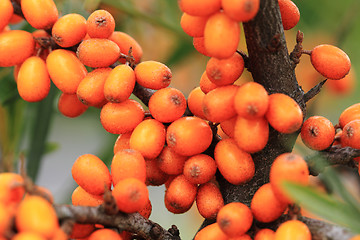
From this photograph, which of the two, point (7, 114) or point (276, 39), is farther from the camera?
point (7, 114)

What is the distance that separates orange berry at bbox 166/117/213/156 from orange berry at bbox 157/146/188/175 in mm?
36

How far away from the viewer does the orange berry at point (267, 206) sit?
60 centimetres

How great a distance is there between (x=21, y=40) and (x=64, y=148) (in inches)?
69.8

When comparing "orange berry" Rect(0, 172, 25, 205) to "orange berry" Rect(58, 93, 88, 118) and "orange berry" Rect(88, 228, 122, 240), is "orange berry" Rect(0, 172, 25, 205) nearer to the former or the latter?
"orange berry" Rect(88, 228, 122, 240)

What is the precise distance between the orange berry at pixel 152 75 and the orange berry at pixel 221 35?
170mm

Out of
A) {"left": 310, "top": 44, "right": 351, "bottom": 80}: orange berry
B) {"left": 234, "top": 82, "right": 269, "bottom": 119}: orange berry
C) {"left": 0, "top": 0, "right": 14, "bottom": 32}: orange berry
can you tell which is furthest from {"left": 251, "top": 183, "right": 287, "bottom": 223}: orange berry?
{"left": 0, "top": 0, "right": 14, "bottom": 32}: orange berry

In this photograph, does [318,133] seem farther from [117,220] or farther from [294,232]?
[117,220]

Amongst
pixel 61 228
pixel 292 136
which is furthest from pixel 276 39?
pixel 61 228

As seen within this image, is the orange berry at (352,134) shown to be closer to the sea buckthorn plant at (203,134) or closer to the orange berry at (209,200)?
the sea buckthorn plant at (203,134)

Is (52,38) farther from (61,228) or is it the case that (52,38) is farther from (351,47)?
(351,47)

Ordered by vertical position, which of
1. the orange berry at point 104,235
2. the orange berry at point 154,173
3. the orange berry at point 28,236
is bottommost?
the orange berry at point 154,173

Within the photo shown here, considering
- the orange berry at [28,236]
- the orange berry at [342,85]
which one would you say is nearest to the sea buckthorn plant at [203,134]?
the orange berry at [28,236]

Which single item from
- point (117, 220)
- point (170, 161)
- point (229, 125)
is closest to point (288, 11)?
point (229, 125)

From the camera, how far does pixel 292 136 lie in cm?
70
